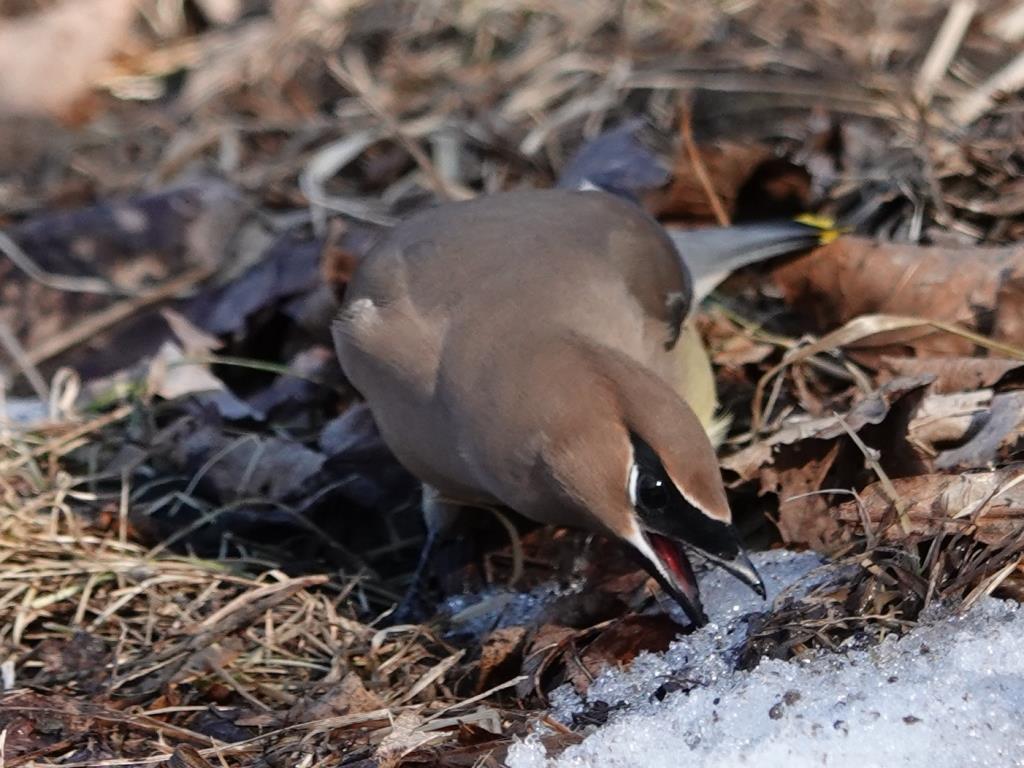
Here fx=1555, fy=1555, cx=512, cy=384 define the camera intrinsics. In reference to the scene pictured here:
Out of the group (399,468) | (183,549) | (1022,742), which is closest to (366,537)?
(399,468)

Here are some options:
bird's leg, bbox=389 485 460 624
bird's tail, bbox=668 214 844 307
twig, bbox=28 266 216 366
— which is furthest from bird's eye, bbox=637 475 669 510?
twig, bbox=28 266 216 366

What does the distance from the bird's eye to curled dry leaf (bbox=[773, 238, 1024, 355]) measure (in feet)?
4.35

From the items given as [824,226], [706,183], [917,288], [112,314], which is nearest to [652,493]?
[917,288]

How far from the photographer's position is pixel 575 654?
11.8 feet

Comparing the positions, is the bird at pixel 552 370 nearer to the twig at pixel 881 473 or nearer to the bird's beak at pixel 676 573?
the bird's beak at pixel 676 573

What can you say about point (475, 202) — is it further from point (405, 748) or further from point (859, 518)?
point (405, 748)

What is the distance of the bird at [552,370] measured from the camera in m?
3.71

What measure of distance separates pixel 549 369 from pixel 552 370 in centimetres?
1

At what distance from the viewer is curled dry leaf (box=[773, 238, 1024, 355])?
4.71 m

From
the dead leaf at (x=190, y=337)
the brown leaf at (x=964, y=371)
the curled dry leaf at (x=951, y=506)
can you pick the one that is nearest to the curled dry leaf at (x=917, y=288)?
the brown leaf at (x=964, y=371)

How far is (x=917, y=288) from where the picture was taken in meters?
4.86

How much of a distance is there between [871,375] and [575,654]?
1613 millimetres

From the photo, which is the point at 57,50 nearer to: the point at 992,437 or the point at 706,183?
the point at 706,183

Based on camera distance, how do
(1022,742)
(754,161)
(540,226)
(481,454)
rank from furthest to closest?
A: (754,161) → (540,226) → (481,454) → (1022,742)
